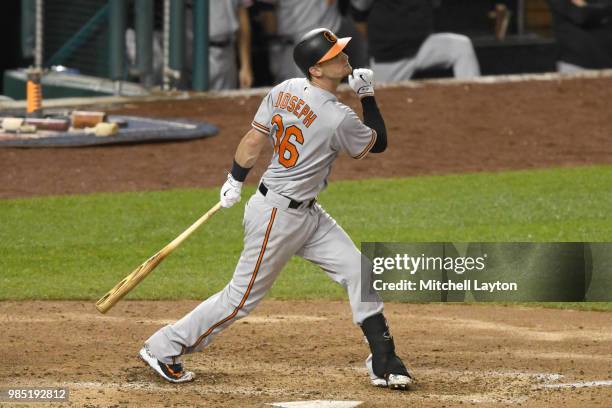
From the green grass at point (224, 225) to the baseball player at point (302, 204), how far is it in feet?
7.93

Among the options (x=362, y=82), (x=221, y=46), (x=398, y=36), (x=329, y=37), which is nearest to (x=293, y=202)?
(x=362, y=82)

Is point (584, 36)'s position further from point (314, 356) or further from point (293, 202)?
point (293, 202)

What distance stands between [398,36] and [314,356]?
10132 mm

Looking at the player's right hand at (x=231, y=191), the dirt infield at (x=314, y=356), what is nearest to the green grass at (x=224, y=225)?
the dirt infield at (x=314, y=356)

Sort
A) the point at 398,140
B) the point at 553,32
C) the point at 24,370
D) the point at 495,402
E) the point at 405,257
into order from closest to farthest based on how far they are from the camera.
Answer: the point at 495,402 → the point at 24,370 → the point at 405,257 → the point at 398,140 → the point at 553,32

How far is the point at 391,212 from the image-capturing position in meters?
11.1

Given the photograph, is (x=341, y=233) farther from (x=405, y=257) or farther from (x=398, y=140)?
(x=398, y=140)

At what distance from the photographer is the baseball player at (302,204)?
6.29 metres

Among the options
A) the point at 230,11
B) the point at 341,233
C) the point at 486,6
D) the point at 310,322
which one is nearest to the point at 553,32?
the point at 486,6

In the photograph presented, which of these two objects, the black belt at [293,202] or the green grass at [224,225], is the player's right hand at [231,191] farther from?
the green grass at [224,225]

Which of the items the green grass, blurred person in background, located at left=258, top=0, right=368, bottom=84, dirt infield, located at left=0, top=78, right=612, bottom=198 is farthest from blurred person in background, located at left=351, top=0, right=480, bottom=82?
the green grass

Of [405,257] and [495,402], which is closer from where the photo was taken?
[495,402]

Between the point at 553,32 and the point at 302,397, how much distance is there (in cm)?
1241

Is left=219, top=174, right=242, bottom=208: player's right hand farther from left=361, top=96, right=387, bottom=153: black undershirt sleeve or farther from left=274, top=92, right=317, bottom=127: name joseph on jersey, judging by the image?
left=361, top=96, right=387, bottom=153: black undershirt sleeve
